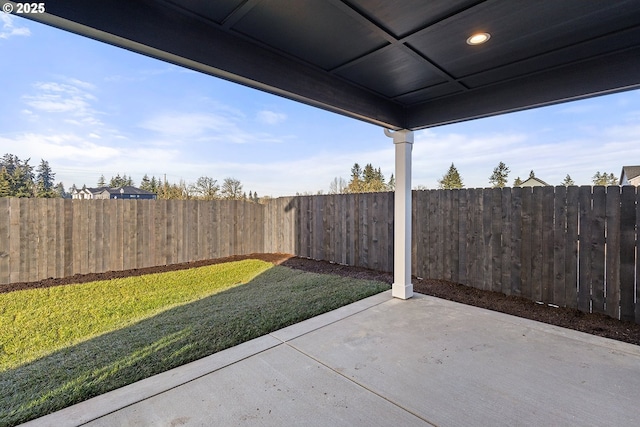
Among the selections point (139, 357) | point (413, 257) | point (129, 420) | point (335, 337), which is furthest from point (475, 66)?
point (139, 357)

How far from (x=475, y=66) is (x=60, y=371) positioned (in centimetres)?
455

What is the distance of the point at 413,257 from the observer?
514 cm

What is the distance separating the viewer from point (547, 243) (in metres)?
3.68

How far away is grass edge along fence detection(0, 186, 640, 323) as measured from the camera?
329 centimetres

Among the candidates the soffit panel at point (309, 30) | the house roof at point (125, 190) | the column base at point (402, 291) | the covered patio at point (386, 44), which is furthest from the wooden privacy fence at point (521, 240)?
the house roof at point (125, 190)

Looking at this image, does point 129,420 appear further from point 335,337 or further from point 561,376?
point 561,376

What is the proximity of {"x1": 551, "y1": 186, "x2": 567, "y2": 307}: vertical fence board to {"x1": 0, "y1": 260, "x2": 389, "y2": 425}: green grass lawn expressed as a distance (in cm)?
227

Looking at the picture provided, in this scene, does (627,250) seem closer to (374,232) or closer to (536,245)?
(536,245)

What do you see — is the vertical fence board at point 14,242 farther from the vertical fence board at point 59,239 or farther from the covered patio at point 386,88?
the covered patio at point 386,88

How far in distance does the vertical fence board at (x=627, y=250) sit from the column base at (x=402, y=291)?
2.35 metres

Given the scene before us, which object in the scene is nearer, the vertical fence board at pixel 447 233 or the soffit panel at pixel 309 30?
the soffit panel at pixel 309 30

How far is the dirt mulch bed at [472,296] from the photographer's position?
3.03 meters

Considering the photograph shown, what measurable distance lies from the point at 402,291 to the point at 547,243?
6.70 ft

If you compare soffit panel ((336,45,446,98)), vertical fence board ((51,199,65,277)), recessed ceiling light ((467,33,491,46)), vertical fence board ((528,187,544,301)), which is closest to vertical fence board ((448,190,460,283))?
vertical fence board ((528,187,544,301))
